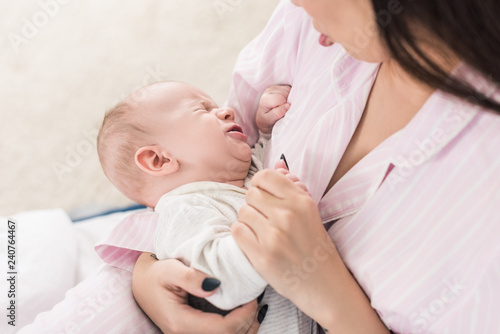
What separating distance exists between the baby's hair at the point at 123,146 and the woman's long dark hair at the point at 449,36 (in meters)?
0.57

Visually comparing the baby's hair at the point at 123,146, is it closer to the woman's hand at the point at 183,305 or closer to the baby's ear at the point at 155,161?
the baby's ear at the point at 155,161

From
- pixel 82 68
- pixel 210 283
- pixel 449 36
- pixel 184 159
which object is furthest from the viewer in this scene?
pixel 82 68

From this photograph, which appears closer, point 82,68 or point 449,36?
point 449,36

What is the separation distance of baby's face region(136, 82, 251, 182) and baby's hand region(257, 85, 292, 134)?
68 millimetres

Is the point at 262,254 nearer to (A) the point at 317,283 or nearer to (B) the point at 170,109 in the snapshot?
(A) the point at 317,283

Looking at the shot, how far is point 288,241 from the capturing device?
0.70m

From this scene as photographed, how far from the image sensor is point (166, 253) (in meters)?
0.88

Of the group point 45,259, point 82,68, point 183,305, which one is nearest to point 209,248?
point 183,305

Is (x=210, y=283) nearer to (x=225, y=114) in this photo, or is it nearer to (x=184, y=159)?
(x=184, y=159)

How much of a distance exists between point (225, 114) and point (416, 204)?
0.51m

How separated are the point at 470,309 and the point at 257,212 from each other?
0.33 m

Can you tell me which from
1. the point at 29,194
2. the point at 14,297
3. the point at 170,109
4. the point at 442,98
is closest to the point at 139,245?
the point at 170,109

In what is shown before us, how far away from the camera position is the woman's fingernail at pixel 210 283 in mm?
750

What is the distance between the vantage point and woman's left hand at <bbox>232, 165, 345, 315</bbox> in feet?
2.29
